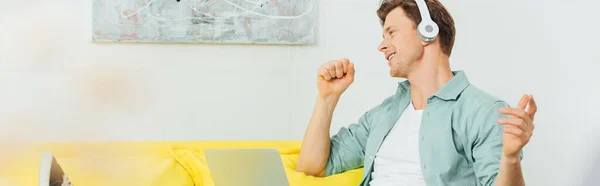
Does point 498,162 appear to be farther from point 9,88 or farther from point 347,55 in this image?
point 9,88

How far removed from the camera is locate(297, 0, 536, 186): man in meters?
1.46

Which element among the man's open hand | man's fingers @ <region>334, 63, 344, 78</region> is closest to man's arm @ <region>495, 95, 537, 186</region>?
the man's open hand

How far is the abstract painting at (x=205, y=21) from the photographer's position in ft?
6.59

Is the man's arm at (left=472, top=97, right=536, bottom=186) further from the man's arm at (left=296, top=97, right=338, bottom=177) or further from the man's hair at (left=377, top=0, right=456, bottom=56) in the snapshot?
the man's arm at (left=296, top=97, right=338, bottom=177)

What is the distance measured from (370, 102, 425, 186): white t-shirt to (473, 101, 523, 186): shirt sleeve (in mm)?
141

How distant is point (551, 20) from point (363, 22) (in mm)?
555

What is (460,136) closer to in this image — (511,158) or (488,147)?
(488,147)

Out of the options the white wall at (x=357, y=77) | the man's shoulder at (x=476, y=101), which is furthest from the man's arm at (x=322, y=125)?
the white wall at (x=357, y=77)

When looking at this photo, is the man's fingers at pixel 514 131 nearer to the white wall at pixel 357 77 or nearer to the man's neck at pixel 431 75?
the man's neck at pixel 431 75

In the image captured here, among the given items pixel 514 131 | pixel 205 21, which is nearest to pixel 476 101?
pixel 514 131

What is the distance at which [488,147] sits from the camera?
141cm

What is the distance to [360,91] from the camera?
2.17 meters

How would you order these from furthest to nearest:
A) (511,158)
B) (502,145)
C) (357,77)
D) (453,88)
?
(357,77)
(453,88)
(502,145)
(511,158)

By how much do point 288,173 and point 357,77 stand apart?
1.83 ft
